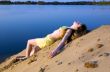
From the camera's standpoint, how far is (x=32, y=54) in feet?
42.7

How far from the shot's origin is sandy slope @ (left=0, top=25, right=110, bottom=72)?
9.12 m

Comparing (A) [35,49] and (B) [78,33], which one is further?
(A) [35,49]

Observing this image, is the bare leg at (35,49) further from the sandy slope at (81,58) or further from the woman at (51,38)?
the sandy slope at (81,58)

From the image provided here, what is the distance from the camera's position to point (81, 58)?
965cm

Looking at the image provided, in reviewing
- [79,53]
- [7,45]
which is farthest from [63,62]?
[7,45]

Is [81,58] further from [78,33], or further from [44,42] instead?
[44,42]

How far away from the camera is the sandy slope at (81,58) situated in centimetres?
912

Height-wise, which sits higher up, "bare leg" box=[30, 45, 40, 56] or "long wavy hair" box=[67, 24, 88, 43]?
"long wavy hair" box=[67, 24, 88, 43]

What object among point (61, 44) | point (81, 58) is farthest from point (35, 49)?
point (81, 58)

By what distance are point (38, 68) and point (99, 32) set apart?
195 centimetres

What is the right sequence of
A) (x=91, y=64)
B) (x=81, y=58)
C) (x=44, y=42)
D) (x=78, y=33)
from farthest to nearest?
(x=44, y=42), (x=78, y=33), (x=81, y=58), (x=91, y=64)

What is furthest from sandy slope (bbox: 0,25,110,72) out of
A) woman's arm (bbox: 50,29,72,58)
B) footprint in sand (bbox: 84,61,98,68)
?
woman's arm (bbox: 50,29,72,58)

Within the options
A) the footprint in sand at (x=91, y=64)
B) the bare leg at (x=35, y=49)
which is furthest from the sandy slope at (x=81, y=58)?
the bare leg at (x=35, y=49)

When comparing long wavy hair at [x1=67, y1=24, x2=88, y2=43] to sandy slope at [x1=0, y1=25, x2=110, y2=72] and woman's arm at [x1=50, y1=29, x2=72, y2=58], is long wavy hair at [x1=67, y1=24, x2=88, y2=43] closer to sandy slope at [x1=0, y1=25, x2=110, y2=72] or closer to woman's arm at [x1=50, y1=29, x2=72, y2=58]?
woman's arm at [x1=50, y1=29, x2=72, y2=58]
